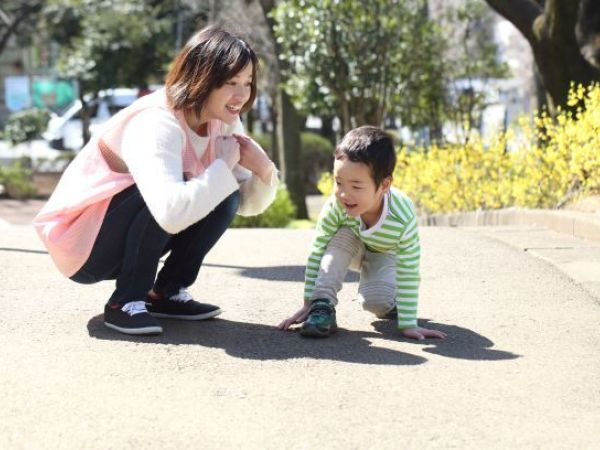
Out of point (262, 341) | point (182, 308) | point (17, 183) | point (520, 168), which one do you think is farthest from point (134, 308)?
point (17, 183)

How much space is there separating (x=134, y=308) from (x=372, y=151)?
3.46 ft

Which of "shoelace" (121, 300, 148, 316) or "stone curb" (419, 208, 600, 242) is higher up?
"stone curb" (419, 208, 600, 242)

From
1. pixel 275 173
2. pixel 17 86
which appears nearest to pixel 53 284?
pixel 275 173

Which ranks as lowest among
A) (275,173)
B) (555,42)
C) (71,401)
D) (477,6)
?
(71,401)

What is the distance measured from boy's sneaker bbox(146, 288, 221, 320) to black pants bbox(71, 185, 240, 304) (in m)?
0.14

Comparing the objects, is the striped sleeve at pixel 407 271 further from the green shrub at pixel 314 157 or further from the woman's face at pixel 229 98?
the green shrub at pixel 314 157

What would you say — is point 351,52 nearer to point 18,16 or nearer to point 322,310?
point 322,310

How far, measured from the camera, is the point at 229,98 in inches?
157

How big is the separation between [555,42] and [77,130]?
20.7 m

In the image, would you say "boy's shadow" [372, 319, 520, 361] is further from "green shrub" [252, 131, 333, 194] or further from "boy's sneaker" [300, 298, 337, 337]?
"green shrub" [252, 131, 333, 194]

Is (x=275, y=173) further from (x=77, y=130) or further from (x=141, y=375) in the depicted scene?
(x=77, y=130)

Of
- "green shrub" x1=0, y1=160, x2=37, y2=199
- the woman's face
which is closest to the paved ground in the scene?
the woman's face

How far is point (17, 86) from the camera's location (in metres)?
30.2

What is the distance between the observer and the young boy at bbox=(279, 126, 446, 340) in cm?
394
